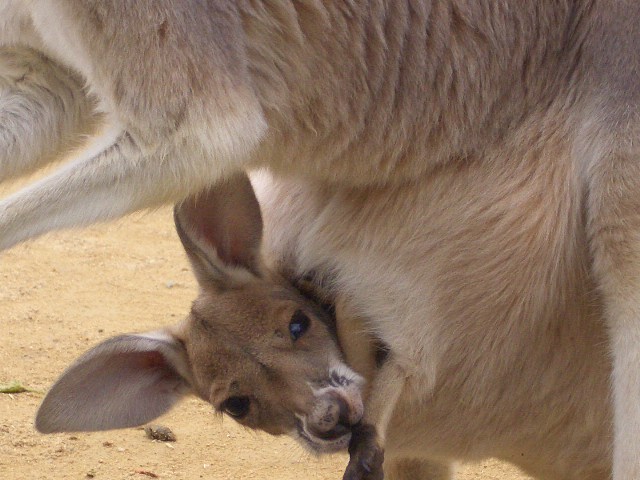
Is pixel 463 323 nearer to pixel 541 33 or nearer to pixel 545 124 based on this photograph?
pixel 545 124

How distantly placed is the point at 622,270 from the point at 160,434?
5.80 feet

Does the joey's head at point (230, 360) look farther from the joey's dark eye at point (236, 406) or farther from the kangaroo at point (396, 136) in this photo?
the kangaroo at point (396, 136)

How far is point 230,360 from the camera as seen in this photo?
2920mm

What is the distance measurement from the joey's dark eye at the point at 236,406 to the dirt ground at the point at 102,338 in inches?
9.7

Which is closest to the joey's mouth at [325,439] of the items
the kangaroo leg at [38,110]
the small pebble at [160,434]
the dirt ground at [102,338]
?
the dirt ground at [102,338]

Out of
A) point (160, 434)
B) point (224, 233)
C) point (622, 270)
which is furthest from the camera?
point (160, 434)

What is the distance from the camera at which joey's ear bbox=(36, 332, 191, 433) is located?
295cm

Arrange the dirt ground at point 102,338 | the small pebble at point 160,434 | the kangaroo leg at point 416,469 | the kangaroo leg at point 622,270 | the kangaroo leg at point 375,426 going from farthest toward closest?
the small pebble at point 160,434
the dirt ground at point 102,338
the kangaroo leg at point 416,469
the kangaroo leg at point 375,426
the kangaroo leg at point 622,270

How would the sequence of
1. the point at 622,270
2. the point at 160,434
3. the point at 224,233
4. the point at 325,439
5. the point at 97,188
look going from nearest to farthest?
the point at 97,188
the point at 622,270
the point at 325,439
the point at 224,233
the point at 160,434

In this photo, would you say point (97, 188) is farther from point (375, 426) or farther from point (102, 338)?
point (102, 338)

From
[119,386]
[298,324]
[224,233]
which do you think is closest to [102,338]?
[119,386]

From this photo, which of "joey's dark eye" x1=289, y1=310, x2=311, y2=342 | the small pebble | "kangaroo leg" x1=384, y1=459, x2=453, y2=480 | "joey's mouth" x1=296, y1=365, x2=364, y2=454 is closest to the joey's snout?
"joey's mouth" x1=296, y1=365, x2=364, y2=454

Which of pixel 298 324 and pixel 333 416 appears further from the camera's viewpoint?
pixel 298 324

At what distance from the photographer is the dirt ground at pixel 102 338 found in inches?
146
